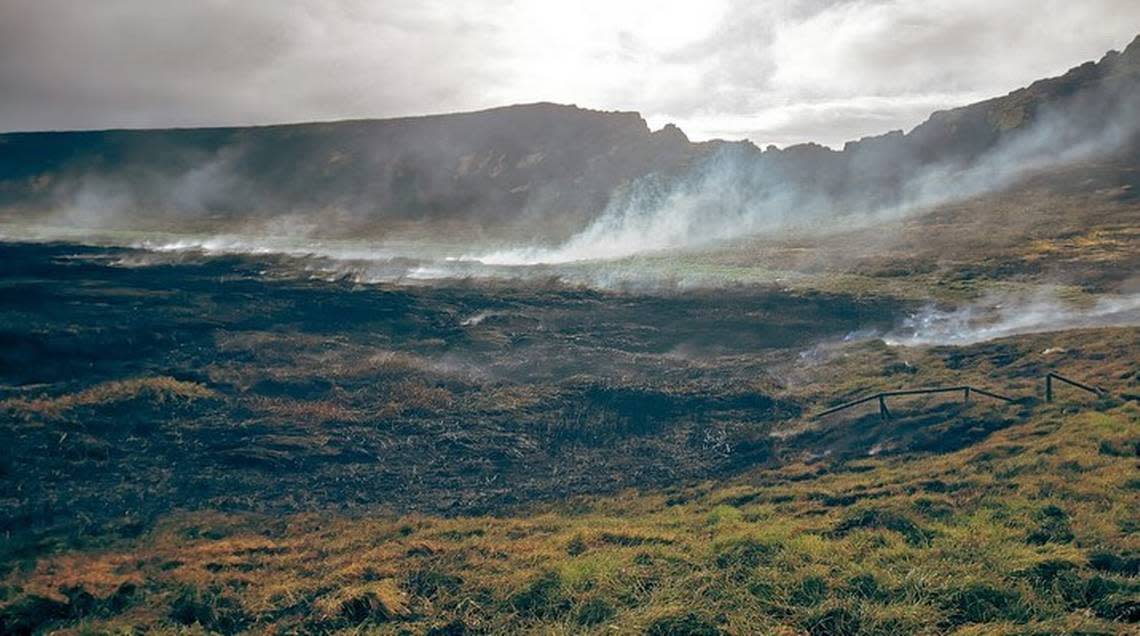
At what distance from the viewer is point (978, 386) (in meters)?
19.9

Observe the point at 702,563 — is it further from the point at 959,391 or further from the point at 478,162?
the point at 478,162

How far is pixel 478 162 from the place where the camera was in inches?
3484

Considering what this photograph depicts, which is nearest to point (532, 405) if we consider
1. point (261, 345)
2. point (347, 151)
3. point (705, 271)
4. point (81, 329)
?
point (261, 345)

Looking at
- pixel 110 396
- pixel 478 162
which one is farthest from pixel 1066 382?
pixel 478 162

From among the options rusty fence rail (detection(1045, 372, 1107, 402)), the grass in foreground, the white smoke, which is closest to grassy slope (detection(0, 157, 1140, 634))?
the grass in foreground

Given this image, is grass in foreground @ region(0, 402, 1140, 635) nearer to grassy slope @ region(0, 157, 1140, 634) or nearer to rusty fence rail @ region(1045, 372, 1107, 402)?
grassy slope @ region(0, 157, 1140, 634)

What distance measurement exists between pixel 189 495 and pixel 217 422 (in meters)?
4.41

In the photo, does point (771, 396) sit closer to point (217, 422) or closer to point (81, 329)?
point (217, 422)

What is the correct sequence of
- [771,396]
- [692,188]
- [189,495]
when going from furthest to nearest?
[692,188]
[771,396]
[189,495]

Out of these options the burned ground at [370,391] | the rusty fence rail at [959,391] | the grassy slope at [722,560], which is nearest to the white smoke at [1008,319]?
the burned ground at [370,391]

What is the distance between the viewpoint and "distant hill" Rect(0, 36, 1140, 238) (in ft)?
235

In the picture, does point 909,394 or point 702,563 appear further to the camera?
point 909,394

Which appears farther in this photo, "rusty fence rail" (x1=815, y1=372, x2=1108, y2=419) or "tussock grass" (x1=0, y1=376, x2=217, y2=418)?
"tussock grass" (x1=0, y1=376, x2=217, y2=418)

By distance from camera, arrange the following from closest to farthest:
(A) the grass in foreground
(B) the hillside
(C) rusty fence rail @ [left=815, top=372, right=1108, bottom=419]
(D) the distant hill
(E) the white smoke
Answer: (A) the grass in foreground
(B) the hillside
(C) rusty fence rail @ [left=815, top=372, right=1108, bottom=419]
(E) the white smoke
(D) the distant hill
